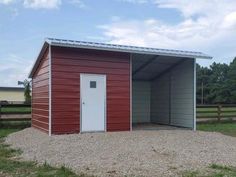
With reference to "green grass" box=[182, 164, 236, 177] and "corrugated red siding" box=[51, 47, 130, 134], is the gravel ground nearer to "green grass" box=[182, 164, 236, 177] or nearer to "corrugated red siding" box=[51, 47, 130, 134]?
"green grass" box=[182, 164, 236, 177]

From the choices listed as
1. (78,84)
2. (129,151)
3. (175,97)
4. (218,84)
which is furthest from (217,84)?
(129,151)

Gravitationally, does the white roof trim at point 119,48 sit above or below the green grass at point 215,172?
above

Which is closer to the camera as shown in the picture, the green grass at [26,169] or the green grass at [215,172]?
the green grass at [26,169]

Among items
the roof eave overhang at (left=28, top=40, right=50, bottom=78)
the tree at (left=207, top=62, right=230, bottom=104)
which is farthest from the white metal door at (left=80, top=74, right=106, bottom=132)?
the tree at (left=207, top=62, right=230, bottom=104)

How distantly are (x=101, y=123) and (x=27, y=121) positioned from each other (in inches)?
189

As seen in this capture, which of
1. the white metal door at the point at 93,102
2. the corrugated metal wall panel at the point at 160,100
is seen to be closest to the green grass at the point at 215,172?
the white metal door at the point at 93,102

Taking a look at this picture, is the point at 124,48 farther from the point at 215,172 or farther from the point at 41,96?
the point at 215,172

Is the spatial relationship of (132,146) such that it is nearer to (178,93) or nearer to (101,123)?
(101,123)

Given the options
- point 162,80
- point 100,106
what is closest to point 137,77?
point 162,80

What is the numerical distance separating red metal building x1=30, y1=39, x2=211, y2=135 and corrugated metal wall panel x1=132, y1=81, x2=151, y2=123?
2556 mm

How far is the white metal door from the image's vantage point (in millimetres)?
11820

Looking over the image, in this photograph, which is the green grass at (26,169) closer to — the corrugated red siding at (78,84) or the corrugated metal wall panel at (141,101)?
the corrugated red siding at (78,84)

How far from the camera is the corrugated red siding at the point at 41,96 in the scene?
12094 mm

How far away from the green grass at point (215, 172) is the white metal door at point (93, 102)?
5.28 m
